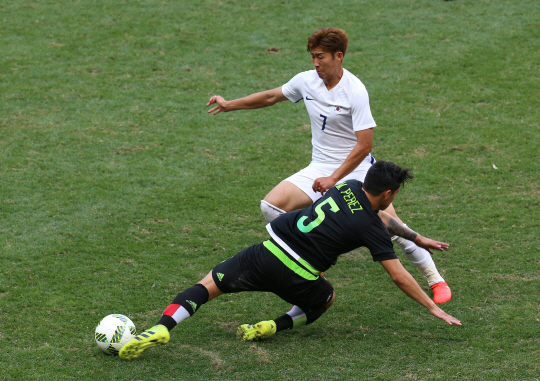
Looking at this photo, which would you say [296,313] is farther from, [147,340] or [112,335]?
[112,335]

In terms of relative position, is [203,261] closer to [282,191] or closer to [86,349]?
[282,191]

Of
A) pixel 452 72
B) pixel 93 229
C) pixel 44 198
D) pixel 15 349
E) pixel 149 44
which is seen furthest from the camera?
pixel 149 44

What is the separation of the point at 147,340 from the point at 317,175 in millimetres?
2148

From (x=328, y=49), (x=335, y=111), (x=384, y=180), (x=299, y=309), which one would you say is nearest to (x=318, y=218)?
(x=384, y=180)

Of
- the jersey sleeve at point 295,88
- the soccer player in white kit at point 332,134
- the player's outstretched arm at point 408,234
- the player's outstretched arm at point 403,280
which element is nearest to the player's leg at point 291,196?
the soccer player in white kit at point 332,134

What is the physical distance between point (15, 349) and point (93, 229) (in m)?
2.25

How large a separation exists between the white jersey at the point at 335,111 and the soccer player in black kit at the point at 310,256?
917 mm

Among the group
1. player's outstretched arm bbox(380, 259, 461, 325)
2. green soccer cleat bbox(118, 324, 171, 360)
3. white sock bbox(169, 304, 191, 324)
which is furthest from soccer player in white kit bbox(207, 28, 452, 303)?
green soccer cleat bbox(118, 324, 171, 360)

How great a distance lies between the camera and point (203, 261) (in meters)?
6.39

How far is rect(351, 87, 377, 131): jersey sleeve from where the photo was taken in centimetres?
543

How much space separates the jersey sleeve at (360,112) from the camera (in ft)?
17.8

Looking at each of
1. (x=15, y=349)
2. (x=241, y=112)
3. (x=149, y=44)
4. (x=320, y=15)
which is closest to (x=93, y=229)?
(x=15, y=349)

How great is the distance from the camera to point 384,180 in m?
4.56

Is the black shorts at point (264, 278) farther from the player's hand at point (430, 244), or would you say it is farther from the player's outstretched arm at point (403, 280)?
the player's hand at point (430, 244)
